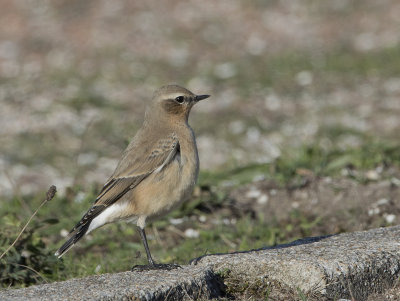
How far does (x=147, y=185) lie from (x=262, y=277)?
4.55 feet

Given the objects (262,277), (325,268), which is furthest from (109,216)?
(325,268)

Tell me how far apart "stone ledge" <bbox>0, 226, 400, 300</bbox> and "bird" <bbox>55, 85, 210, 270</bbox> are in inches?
27.8

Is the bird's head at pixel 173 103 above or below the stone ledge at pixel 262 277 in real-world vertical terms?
above


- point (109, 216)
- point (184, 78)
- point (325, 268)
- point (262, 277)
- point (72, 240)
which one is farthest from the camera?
point (184, 78)

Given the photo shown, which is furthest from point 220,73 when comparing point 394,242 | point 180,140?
point 394,242

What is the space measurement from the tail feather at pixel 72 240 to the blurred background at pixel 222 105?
2.02 feet

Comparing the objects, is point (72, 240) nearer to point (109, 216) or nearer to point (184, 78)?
point (109, 216)

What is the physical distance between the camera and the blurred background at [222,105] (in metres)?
8.13

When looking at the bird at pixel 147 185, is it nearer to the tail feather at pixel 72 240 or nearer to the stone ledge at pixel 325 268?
the tail feather at pixel 72 240

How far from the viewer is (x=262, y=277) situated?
503 centimetres

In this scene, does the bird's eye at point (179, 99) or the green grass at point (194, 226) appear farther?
the bird's eye at point (179, 99)

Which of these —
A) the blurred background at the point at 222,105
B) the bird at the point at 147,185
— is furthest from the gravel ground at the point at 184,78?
the bird at the point at 147,185

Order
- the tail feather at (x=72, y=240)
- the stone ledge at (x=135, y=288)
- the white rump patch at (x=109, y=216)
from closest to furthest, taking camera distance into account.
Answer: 1. the stone ledge at (x=135, y=288)
2. the tail feather at (x=72, y=240)
3. the white rump patch at (x=109, y=216)

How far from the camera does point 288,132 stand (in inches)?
487
